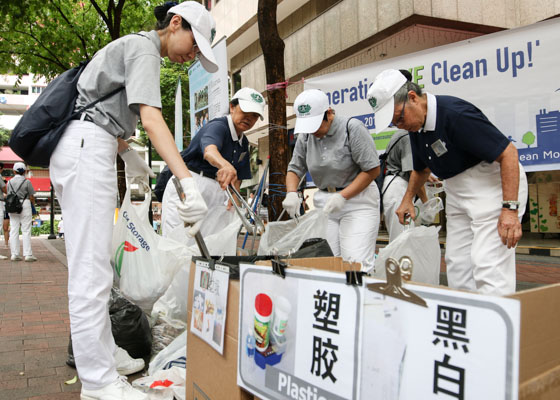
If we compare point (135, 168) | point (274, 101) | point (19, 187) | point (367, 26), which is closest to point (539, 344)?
point (135, 168)

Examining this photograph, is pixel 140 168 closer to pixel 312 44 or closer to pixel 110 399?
pixel 110 399

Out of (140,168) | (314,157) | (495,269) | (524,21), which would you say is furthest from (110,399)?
(524,21)

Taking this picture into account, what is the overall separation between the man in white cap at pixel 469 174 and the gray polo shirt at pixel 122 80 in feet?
3.87

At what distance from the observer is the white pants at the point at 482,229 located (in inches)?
Result: 93.4

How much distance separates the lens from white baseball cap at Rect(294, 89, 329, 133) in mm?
3355

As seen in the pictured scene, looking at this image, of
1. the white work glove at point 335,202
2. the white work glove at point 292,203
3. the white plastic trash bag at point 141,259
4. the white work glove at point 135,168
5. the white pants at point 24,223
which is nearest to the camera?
the white work glove at point 135,168

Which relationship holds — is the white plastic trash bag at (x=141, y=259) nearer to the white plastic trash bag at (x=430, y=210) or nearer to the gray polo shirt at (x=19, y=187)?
the white plastic trash bag at (x=430, y=210)

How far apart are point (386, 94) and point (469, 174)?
61 centimetres

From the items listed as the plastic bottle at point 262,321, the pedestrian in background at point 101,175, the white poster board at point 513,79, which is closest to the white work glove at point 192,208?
the pedestrian in background at point 101,175

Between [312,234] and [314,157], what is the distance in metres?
0.92

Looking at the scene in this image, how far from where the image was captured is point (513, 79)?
5086 mm

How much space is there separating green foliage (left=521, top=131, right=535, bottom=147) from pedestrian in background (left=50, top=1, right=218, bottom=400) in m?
4.15

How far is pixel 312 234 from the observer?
2885mm

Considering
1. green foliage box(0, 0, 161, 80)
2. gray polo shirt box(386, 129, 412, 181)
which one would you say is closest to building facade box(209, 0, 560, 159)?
gray polo shirt box(386, 129, 412, 181)
